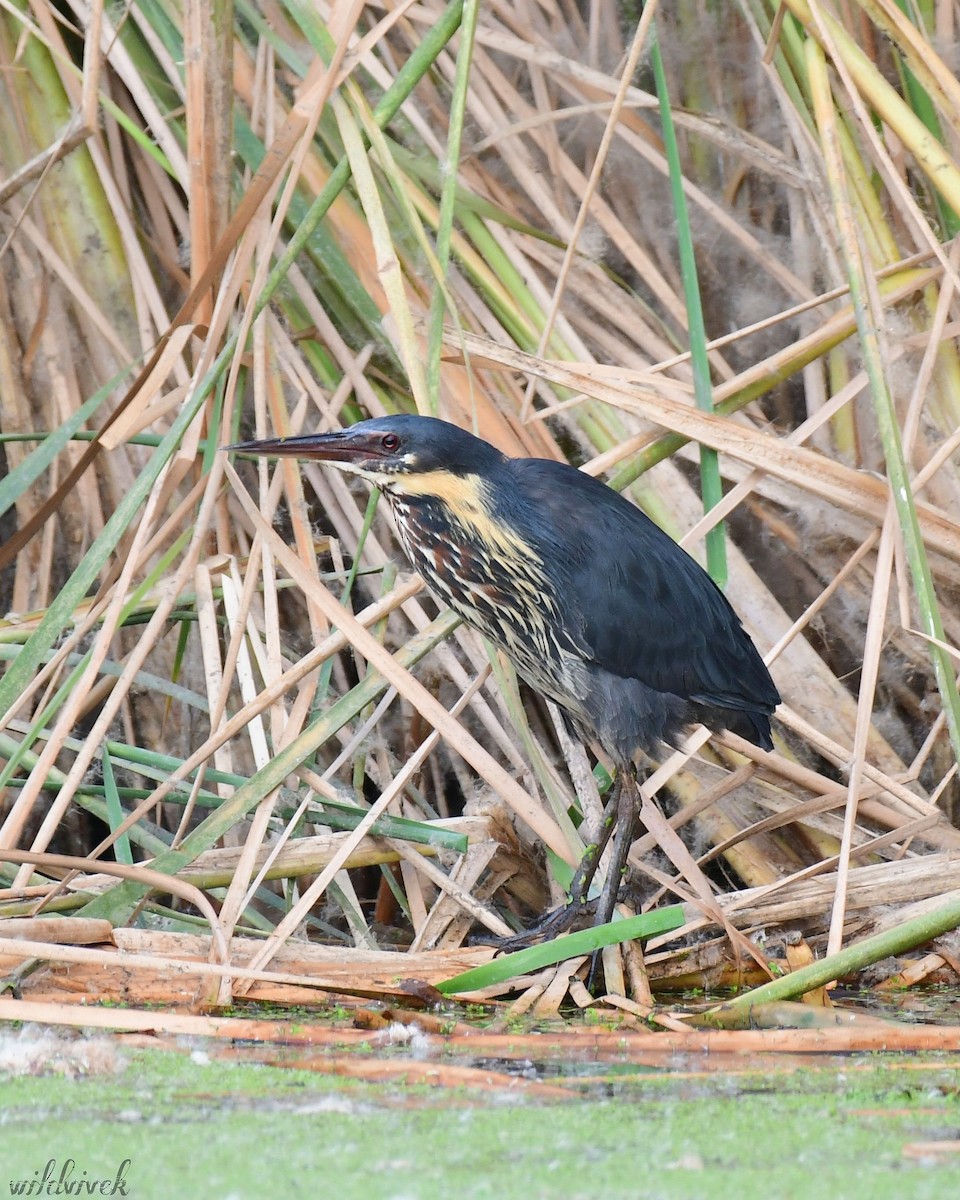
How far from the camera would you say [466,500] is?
268 cm

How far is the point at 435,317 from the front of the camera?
104 inches

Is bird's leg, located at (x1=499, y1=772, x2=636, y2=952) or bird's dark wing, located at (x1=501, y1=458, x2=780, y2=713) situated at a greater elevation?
bird's dark wing, located at (x1=501, y1=458, x2=780, y2=713)

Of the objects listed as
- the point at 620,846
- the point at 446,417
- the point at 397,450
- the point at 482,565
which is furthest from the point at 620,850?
the point at 446,417

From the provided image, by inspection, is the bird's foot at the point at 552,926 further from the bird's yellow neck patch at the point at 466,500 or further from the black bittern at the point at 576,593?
the bird's yellow neck patch at the point at 466,500

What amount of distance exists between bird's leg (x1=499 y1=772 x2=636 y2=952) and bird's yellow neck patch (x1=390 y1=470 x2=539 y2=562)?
0.56 meters

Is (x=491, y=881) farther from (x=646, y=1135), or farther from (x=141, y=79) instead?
(x=141, y=79)

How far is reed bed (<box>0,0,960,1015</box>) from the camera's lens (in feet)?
8.34

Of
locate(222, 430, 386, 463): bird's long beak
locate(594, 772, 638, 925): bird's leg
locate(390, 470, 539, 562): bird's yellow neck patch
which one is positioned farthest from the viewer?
locate(594, 772, 638, 925): bird's leg

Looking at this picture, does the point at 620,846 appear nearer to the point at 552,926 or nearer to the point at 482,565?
the point at 552,926

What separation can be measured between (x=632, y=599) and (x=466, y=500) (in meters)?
0.39

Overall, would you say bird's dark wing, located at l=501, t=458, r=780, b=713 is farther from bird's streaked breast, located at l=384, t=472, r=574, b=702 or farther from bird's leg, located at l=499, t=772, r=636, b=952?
bird's leg, located at l=499, t=772, r=636, b=952

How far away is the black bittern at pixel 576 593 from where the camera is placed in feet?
8.79

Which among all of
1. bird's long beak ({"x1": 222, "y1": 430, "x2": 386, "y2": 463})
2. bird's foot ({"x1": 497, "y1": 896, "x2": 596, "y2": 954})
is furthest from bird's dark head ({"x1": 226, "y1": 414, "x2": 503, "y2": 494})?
bird's foot ({"x1": 497, "y1": 896, "x2": 596, "y2": 954})

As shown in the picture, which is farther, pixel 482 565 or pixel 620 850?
pixel 620 850
